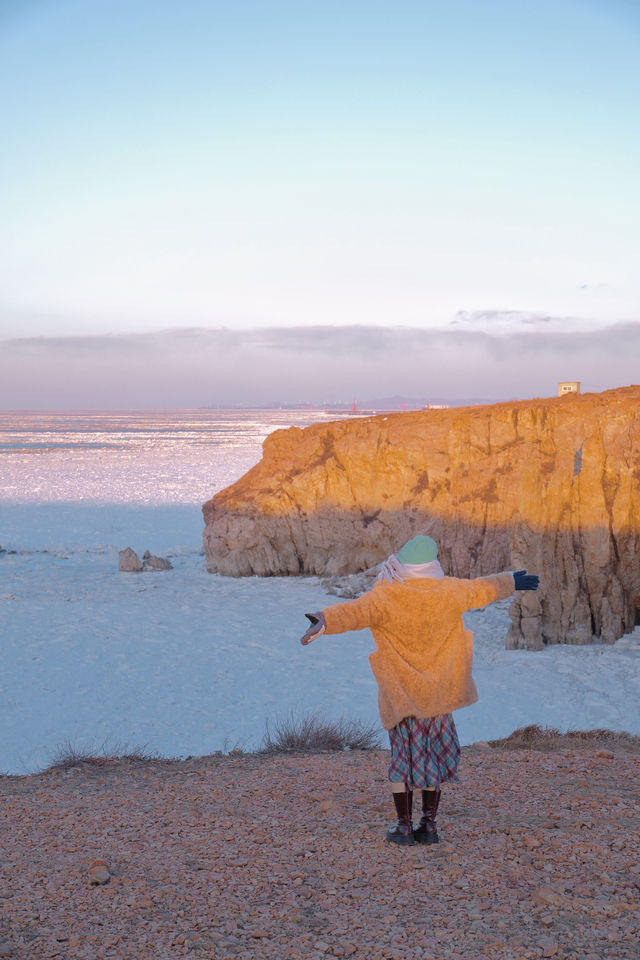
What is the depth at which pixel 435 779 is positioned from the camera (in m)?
4.62

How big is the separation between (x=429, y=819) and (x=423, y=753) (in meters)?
0.42

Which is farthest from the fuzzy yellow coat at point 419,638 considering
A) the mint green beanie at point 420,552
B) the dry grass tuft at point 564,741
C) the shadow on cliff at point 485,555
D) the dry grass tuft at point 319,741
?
the shadow on cliff at point 485,555

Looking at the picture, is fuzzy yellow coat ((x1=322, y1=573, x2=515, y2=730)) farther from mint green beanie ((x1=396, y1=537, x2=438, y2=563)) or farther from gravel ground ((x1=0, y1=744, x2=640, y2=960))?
gravel ground ((x1=0, y1=744, x2=640, y2=960))

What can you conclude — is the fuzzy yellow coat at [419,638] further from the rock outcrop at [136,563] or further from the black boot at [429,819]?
the rock outcrop at [136,563]

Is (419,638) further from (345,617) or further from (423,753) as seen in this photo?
(423,753)

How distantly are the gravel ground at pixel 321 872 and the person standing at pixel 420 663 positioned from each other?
402mm

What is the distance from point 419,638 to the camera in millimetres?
4652

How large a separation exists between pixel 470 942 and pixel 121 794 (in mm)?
3671

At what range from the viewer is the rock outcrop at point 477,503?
15672 millimetres

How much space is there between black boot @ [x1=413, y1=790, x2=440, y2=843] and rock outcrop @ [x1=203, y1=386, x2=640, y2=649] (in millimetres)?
11183

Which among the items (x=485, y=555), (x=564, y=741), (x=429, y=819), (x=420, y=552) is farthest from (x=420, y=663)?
(x=485, y=555)

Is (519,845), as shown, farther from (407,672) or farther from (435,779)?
(407,672)

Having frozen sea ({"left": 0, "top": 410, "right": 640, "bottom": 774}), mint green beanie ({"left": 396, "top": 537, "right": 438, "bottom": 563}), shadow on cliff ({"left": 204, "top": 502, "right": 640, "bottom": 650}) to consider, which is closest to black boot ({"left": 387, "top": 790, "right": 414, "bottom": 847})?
mint green beanie ({"left": 396, "top": 537, "right": 438, "bottom": 563})

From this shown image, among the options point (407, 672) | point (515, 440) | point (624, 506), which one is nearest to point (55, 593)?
point (515, 440)
